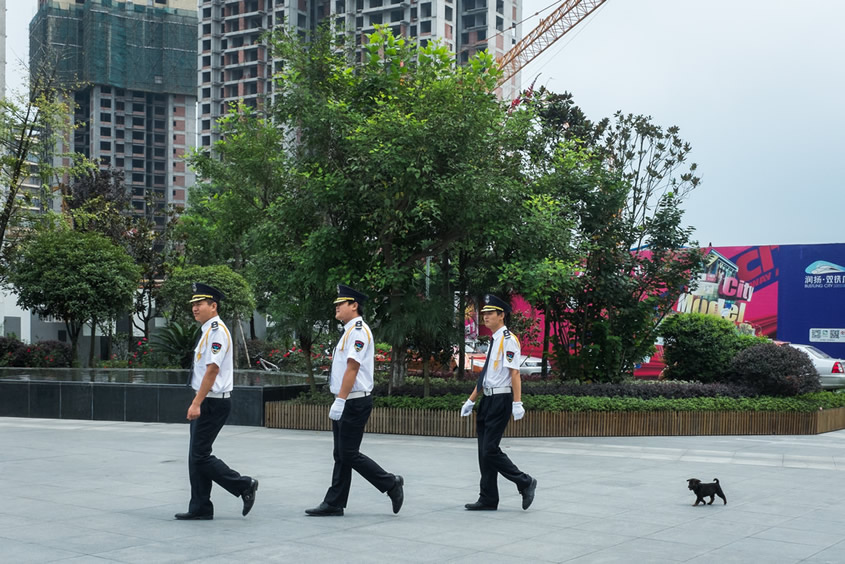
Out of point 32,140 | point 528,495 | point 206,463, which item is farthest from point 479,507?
point 32,140

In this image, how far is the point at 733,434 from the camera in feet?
51.0

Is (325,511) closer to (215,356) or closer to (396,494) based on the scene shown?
(396,494)

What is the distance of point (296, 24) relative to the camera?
336 ft

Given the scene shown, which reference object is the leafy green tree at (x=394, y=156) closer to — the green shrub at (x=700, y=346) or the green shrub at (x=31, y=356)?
the green shrub at (x=700, y=346)

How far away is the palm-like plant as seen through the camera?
915 inches

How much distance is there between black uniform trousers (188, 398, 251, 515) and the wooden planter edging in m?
7.23

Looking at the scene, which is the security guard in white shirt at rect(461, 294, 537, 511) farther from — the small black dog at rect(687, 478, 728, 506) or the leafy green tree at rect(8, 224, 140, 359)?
the leafy green tree at rect(8, 224, 140, 359)

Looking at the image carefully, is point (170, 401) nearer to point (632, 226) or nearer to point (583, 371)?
point (583, 371)

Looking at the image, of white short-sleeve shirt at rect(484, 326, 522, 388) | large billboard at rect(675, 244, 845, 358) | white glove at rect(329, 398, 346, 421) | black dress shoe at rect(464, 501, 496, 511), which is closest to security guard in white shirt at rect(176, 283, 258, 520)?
white glove at rect(329, 398, 346, 421)

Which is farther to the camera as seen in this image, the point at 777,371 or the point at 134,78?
the point at 134,78

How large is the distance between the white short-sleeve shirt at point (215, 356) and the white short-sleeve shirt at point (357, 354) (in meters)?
0.85

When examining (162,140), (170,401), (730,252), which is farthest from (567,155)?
(162,140)

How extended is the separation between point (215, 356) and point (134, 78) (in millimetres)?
123808

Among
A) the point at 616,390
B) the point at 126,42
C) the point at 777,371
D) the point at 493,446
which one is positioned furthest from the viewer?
the point at 126,42
